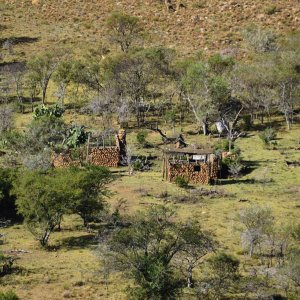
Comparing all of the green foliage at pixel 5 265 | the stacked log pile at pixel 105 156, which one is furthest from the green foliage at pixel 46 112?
the green foliage at pixel 5 265

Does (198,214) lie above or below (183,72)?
below

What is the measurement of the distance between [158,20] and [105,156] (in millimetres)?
40826

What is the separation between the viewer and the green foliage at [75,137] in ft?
131

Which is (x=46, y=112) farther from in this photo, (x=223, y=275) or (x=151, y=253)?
(x=223, y=275)

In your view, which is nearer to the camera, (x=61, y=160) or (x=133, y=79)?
(x=61, y=160)

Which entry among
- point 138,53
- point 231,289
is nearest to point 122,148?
point 138,53

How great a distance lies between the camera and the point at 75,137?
4003cm

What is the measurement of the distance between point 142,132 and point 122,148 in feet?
19.0

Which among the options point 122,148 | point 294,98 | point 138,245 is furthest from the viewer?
point 294,98

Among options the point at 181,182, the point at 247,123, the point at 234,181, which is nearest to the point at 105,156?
the point at 181,182

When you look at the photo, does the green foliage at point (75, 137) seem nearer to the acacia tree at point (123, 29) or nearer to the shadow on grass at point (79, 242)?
the shadow on grass at point (79, 242)

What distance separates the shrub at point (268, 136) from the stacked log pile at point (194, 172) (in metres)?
8.38

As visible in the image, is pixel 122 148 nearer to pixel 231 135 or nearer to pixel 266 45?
pixel 231 135

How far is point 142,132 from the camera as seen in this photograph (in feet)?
151
